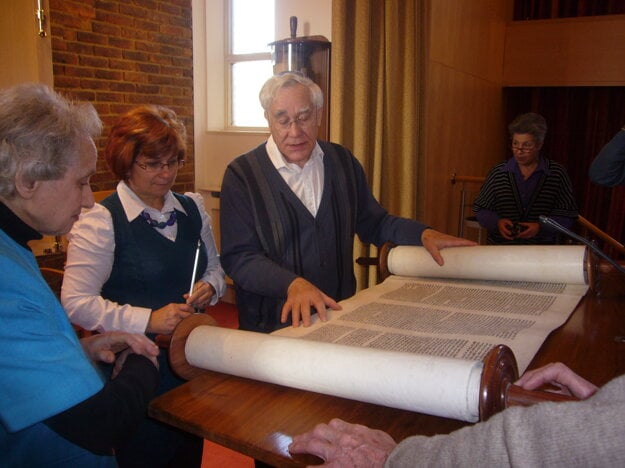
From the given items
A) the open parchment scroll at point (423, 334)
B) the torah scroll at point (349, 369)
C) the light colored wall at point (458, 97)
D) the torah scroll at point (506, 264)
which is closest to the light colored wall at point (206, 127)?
the light colored wall at point (458, 97)

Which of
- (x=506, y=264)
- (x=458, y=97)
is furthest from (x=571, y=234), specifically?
(x=458, y=97)

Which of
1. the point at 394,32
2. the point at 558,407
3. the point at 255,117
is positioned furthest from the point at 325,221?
the point at 255,117

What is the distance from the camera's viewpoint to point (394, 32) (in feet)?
8.89

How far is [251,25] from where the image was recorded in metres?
4.54

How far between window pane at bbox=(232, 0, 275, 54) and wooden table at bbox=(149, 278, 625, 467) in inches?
155

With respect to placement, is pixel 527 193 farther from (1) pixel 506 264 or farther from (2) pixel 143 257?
(2) pixel 143 257

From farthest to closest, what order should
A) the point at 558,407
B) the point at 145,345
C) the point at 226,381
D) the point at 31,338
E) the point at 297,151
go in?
the point at 297,151
the point at 145,345
the point at 226,381
the point at 31,338
the point at 558,407

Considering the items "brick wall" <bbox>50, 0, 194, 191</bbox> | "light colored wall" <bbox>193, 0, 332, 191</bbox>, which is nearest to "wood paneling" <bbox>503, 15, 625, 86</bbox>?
"light colored wall" <bbox>193, 0, 332, 191</bbox>

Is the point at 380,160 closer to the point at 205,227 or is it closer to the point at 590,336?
the point at 205,227

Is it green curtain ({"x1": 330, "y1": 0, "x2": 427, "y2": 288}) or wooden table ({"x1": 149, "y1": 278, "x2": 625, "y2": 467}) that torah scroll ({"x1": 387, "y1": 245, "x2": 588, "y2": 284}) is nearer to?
wooden table ({"x1": 149, "y1": 278, "x2": 625, "y2": 467})

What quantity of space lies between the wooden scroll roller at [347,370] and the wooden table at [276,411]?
0.02 m

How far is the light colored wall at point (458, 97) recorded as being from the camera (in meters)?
3.56

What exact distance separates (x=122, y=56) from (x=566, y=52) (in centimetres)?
364

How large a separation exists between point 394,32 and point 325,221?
148 centimetres
